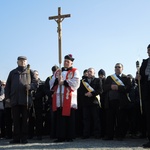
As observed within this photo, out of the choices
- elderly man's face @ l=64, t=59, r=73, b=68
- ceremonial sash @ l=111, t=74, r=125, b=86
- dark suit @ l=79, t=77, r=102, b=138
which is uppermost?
elderly man's face @ l=64, t=59, r=73, b=68

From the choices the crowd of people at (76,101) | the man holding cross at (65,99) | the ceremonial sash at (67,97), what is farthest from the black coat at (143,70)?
the ceremonial sash at (67,97)

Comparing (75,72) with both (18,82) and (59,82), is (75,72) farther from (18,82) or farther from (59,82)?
(18,82)

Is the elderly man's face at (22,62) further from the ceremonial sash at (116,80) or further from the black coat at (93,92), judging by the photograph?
the ceremonial sash at (116,80)

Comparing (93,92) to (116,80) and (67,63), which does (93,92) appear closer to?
(116,80)

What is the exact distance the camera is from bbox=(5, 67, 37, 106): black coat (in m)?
8.61

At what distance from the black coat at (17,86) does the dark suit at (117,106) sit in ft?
7.22

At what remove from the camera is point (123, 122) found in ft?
30.6

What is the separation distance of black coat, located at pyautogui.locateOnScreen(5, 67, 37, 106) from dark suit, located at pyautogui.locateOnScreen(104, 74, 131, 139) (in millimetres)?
2200

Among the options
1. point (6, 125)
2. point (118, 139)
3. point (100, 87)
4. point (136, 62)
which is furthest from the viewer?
point (6, 125)

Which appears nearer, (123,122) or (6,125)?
(123,122)

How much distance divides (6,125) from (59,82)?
138 inches

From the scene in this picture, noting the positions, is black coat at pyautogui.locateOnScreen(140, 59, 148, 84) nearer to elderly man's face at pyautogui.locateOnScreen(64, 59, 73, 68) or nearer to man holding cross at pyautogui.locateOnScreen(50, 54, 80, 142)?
man holding cross at pyautogui.locateOnScreen(50, 54, 80, 142)

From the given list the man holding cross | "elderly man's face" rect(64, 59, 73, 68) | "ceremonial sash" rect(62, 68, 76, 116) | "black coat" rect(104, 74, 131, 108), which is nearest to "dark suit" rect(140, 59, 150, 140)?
"black coat" rect(104, 74, 131, 108)

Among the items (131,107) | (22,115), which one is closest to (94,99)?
(131,107)
